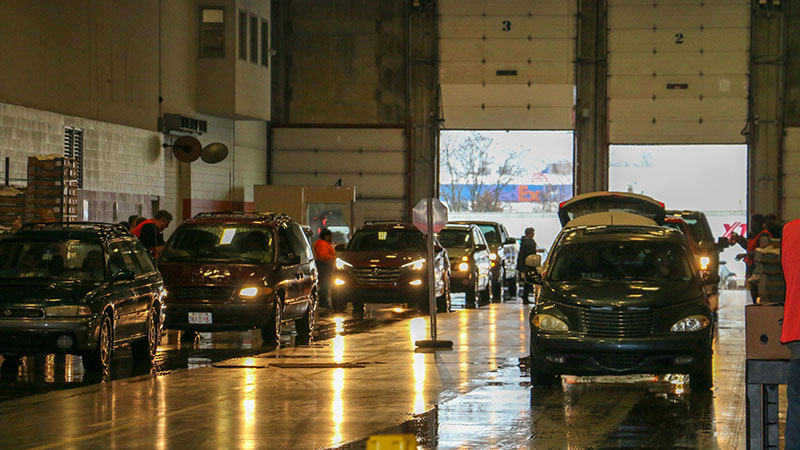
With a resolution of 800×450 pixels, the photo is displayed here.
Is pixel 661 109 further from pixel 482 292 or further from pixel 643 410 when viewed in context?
pixel 643 410

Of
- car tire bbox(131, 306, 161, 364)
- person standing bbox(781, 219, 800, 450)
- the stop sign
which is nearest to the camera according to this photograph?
person standing bbox(781, 219, 800, 450)

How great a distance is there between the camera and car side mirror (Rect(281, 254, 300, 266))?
69.3 feet

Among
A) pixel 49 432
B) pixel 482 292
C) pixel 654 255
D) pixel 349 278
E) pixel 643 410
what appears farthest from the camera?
pixel 482 292

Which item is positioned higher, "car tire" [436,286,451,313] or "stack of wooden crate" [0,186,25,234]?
"stack of wooden crate" [0,186,25,234]

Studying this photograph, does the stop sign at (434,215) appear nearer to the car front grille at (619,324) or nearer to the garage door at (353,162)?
the car front grille at (619,324)

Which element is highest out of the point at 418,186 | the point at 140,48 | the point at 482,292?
the point at 140,48

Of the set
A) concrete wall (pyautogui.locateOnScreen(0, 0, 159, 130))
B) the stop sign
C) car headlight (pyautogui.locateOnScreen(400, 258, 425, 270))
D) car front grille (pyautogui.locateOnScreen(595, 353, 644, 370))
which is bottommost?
car front grille (pyautogui.locateOnScreen(595, 353, 644, 370))

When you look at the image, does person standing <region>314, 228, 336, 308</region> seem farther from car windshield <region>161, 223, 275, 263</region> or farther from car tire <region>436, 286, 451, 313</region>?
car windshield <region>161, 223, 275, 263</region>

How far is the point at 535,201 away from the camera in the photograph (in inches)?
1766

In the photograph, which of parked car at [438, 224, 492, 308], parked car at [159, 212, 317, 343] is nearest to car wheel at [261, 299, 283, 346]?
parked car at [159, 212, 317, 343]

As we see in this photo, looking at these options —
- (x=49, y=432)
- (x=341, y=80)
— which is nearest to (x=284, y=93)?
(x=341, y=80)

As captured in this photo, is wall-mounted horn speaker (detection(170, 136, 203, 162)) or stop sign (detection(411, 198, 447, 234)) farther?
wall-mounted horn speaker (detection(170, 136, 203, 162))

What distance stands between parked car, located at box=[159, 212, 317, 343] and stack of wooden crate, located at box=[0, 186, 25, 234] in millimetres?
3144

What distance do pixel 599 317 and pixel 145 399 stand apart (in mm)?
4675
